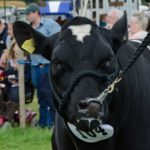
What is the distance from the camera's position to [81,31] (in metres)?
4.53

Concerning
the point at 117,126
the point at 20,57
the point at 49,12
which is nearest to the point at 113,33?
the point at 117,126

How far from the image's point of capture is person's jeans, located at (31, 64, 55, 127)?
1118cm

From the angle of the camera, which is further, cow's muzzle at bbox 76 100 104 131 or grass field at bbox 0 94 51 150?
grass field at bbox 0 94 51 150

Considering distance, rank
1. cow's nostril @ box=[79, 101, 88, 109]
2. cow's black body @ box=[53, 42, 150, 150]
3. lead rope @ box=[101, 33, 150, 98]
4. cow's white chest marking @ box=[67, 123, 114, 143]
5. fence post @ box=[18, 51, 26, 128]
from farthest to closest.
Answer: fence post @ box=[18, 51, 26, 128], cow's black body @ box=[53, 42, 150, 150], cow's white chest marking @ box=[67, 123, 114, 143], lead rope @ box=[101, 33, 150, 98], cow's nostril @ box=[79, 101, 88, 109]

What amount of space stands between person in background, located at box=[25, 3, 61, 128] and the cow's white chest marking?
648 cm

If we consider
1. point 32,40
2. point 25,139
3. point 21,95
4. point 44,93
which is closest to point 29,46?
point 32,40

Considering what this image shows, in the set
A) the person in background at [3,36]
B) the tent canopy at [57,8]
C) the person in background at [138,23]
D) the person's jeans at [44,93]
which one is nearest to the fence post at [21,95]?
the person's jeans at [44,93]

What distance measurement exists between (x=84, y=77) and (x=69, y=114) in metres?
0.29

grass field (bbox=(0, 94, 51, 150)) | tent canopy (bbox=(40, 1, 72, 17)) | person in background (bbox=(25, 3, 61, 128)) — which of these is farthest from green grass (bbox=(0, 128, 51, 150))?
tent canopy (bbox=(40, 1, 72, 17))

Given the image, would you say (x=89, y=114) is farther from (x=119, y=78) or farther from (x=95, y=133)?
(x=119, y=78)

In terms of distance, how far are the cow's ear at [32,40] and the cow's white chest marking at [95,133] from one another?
2.21 feet

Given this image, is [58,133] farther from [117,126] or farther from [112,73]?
[112,73]

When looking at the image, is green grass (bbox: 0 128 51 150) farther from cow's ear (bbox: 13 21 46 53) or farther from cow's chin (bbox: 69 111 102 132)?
cow's chin (bbox: 69 111 102 132)

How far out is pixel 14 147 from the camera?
9703 millimetres
